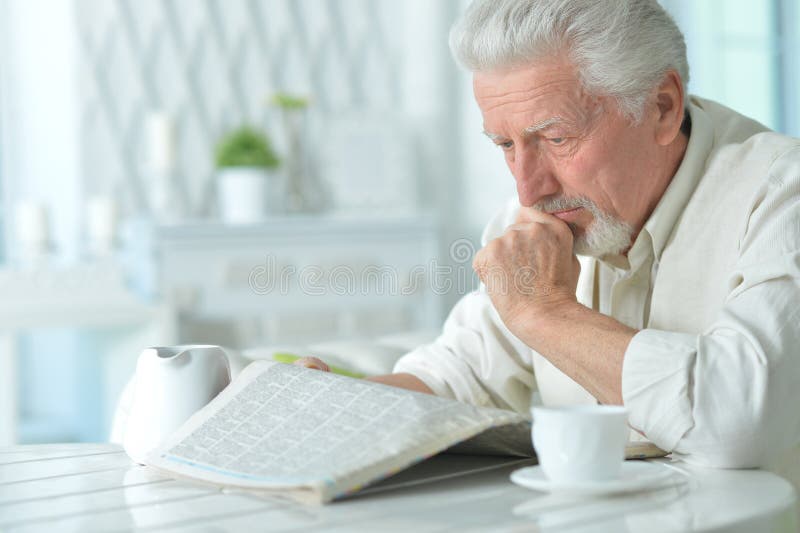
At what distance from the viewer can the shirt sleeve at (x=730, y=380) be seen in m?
0.99

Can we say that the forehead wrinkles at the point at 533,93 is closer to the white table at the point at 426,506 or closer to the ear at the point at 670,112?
the ear at the point at 670,112

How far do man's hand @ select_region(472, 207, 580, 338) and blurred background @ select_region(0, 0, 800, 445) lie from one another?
2.16 metres

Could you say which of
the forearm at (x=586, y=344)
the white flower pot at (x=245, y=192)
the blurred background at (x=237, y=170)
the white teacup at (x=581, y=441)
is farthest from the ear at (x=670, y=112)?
the white flower pot at (x=245, y=192)

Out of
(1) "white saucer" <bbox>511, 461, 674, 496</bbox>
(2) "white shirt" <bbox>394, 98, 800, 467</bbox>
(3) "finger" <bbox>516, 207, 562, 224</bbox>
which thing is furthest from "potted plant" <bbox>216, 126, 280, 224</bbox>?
(1) "white saucer" <bbox>511, 461, 674, 496</bbox>

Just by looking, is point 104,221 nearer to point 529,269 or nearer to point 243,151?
point 243,151

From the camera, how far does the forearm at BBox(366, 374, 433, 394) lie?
4.57ft

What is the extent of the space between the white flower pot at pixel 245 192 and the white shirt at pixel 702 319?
87.3 inches

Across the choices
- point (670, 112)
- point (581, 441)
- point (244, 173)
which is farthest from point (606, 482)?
point (244, 173)

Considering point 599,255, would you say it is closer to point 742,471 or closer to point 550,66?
point 550,66

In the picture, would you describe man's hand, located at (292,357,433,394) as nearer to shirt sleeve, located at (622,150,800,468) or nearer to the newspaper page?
the newspaper page

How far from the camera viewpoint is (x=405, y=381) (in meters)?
1.41

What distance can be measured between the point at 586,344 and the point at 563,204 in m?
0.30

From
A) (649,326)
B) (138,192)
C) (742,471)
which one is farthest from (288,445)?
(138,192)

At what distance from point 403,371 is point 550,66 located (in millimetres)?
472
